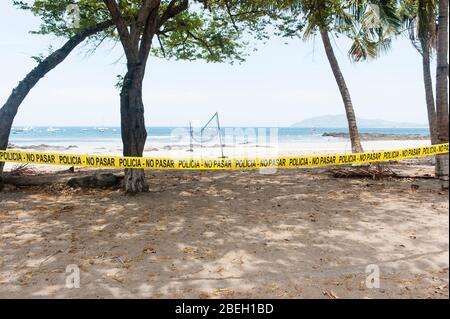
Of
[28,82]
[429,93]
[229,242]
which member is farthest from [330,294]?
[28,82]

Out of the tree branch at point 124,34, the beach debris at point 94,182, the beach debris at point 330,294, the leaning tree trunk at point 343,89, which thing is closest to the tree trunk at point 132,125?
the tree branch at point 124,34

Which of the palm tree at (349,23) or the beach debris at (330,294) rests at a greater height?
the palm tree at (349,23)

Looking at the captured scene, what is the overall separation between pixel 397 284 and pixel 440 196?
477 centimetres

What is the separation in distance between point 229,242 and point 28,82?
783 centimetres

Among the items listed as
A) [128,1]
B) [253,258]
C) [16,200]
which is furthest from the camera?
[128,1]

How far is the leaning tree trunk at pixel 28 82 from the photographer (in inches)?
372

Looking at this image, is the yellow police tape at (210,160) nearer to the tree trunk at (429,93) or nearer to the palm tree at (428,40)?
the palm tree at (428,40)

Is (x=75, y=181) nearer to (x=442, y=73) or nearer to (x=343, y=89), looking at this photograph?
(x=442, y=73)

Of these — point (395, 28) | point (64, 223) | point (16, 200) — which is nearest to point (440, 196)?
point (395, 28)

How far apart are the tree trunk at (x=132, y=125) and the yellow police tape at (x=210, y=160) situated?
1620mm

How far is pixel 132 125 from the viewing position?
29.1 feet

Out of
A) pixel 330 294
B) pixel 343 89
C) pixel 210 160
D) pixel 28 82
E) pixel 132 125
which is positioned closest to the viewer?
pixel 330 294

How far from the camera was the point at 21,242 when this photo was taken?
5.63 metres
